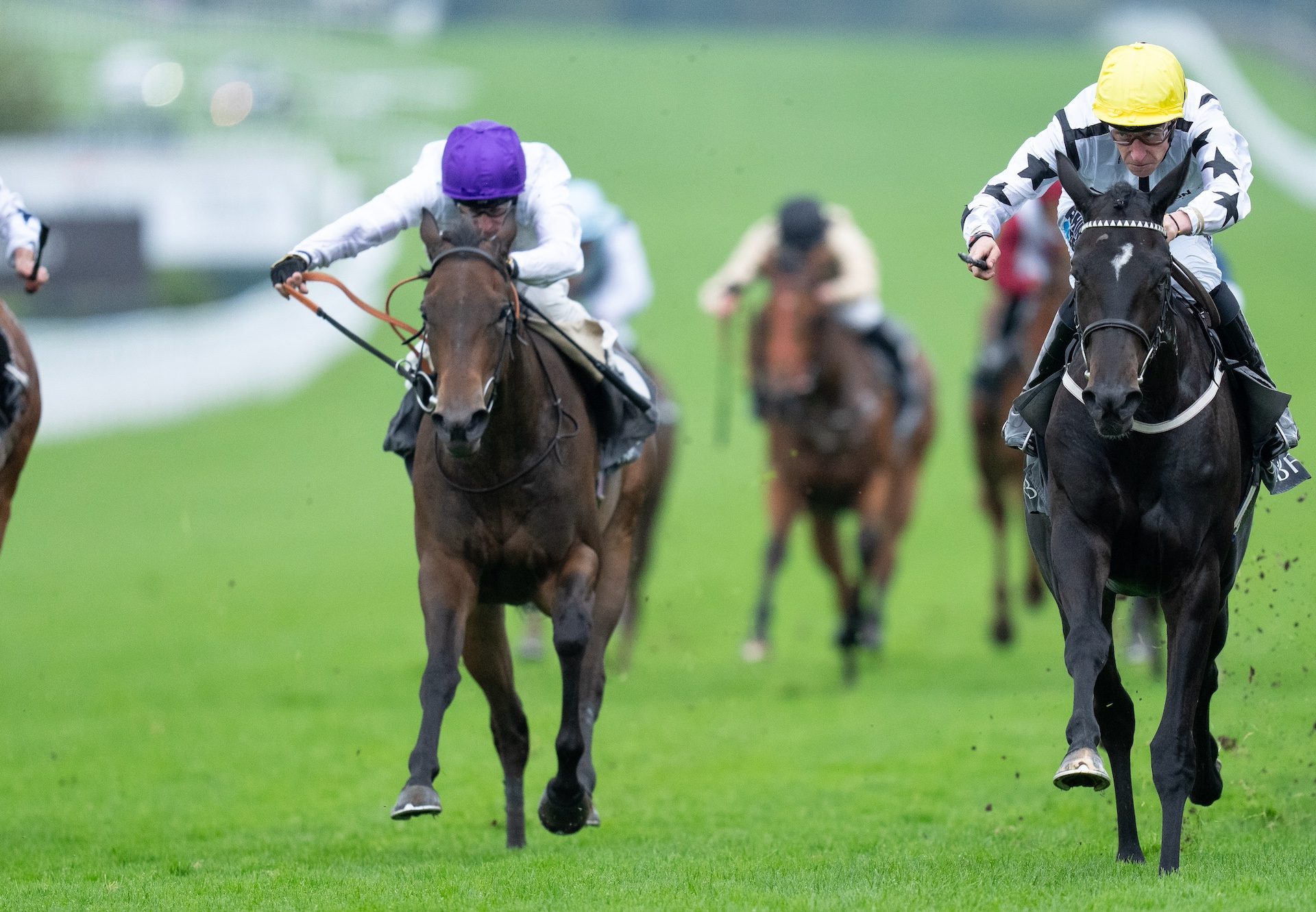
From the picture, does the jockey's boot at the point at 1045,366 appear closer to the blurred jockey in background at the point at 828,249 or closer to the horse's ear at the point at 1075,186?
the horse's ear at the point at 1075,186

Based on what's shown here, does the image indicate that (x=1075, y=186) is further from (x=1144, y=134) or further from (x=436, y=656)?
(x=436, y=656)

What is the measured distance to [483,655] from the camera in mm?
7836

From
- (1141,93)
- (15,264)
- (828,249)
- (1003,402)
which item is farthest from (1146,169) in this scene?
(1003,402)

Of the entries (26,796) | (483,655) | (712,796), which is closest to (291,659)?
(26,796)

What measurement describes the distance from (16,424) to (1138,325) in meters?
4.61

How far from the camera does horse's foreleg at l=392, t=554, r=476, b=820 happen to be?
6422 mm

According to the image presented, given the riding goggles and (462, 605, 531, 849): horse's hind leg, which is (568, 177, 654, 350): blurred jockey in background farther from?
the riding goggles

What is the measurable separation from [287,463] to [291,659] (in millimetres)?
11018

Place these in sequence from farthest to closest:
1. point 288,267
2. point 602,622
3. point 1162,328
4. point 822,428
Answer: point 822,428
point 602,622
point 288,267
point 1162,328

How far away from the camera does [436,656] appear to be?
22.4 ft

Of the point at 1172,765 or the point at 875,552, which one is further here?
the point at 875,552

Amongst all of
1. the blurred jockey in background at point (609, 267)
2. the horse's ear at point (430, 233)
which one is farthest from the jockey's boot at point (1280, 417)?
the blurred jockey in background at point (609, 267)

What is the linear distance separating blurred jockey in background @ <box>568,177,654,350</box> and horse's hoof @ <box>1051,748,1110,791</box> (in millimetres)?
6090

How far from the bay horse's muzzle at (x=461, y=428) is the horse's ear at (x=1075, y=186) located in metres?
2.02
